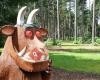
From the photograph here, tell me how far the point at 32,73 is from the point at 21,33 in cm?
56

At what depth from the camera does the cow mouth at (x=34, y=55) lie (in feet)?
13.6

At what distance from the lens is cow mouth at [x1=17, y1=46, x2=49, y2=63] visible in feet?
13.6

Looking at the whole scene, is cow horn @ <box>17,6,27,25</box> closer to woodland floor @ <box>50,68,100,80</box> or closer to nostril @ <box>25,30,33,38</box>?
nostril @ <box>25,30,33,38</box>

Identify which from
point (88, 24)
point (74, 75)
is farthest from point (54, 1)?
point (74, 75)

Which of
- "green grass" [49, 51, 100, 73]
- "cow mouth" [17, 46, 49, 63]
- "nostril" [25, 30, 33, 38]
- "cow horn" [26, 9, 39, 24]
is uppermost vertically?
"cow horn" [26, 9, 39, 24]

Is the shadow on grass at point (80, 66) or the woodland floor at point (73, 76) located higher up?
the woodland floor at point (73, 76)

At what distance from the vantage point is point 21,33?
4.44m

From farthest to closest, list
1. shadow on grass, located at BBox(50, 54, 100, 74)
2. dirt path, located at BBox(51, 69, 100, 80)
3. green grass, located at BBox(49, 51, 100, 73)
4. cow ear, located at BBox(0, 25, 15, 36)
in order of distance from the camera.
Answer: green grass, located at BBox(49, 51, 100, 73) → shadow on grass, located at BBox(50, 54, 100, 74) → dirt path, located at BBox(51, 69, 100, 80) → cow ear, located at BBox(0, 25, 15, 36)

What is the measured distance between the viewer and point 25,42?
14.3ft

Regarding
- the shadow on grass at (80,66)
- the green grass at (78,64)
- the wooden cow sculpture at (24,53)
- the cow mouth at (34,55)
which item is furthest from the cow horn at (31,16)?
the green grass at (78,64)

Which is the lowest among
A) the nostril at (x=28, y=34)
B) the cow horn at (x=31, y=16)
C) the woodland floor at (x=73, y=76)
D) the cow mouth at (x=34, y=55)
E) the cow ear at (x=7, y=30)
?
the woodland floor at (x=73, y=76)

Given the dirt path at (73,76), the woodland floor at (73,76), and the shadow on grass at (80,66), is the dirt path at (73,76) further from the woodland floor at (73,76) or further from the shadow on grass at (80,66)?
the shadow on grass at (80,66)

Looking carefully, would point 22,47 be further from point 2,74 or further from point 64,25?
point 64,25

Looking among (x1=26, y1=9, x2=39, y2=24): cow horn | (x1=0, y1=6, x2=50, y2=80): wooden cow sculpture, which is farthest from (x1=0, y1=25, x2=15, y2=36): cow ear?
(x1=26, y1=9, x2=39, y2=24): cow horn
